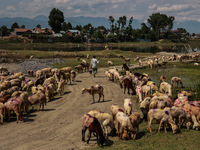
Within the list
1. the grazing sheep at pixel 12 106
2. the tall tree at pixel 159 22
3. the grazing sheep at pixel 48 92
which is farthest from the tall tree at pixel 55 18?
the grazing sheep at pixel 12 106

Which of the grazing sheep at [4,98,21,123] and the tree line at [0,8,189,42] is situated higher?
the tree line at [0,8,189,42]

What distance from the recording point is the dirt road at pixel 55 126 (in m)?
11.1

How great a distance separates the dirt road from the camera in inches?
435

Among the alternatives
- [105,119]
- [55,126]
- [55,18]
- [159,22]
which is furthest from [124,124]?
[159,22]

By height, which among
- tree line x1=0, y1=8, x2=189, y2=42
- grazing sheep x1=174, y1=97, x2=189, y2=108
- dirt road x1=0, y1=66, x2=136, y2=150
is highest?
tree line x1=0, y1=8, x2=189, y2=42

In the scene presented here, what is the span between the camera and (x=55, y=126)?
13516 mm

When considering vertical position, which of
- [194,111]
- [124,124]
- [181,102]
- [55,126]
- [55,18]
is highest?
[55,18]

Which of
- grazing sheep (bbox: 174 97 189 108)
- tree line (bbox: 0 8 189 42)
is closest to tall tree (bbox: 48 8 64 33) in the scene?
tree line (bbox: 0 8 189 42)

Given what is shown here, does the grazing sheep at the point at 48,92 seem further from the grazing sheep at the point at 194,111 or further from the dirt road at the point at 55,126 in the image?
the grazing sheep at the point at 194,111

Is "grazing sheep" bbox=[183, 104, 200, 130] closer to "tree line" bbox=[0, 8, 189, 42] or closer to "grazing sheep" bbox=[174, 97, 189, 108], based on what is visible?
"grazing sheep" bbox=[174, 97, 189, 108]

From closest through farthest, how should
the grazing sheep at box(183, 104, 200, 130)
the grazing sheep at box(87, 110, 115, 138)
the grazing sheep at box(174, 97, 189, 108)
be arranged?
1. the grazing sheep at box(87, 110, 115, 138)
2. the grazing sheep at box(183, 104, 200, 130)
3. the grazing sheep at box(174, 97, 189, 108)

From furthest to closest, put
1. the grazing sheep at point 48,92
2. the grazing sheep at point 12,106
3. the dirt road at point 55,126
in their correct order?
the grazing sheep at point 48,92, the grazing sheep at point 12,106, the dirt road at point 55,126

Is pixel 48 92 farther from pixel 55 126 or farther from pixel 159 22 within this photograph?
pixel 159 22

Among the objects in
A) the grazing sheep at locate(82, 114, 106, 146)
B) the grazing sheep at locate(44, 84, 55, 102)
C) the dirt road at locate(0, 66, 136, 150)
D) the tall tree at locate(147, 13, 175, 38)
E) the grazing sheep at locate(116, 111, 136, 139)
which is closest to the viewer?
the grazing sheep at locate(82, 114, 106, 146)
